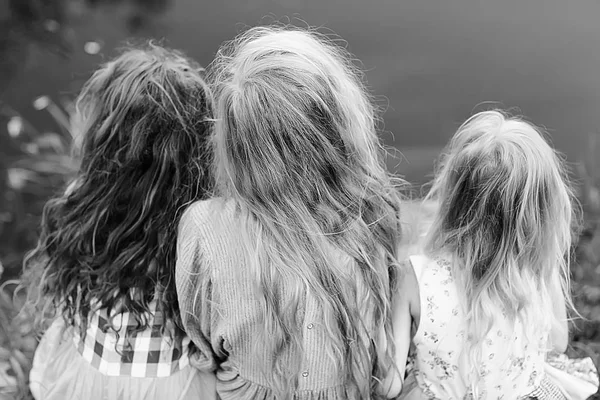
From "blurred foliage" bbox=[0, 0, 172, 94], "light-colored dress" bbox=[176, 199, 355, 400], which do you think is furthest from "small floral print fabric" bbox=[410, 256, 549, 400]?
"blurred foliage" bbox=[0, 0, 172, 94]

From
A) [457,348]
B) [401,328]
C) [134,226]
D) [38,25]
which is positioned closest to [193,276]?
[134,226]

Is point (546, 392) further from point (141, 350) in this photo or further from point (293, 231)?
point (141, 350)

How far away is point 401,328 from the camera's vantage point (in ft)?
4.68

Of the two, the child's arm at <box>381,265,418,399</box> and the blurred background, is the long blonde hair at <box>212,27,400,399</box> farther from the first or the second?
the blurred background

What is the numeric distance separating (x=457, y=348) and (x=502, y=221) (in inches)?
11.5

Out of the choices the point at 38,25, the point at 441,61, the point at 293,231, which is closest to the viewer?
the point at 293,231

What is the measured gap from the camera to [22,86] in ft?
9.05

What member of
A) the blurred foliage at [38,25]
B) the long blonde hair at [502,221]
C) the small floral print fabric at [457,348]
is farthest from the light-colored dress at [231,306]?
the blurred foliage at [38,25]

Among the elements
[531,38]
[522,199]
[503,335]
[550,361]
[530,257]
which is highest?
[531,38]

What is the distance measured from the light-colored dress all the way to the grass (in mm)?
483

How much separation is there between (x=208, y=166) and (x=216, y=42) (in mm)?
1061

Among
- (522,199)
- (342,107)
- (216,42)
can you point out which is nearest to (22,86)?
(216,42)

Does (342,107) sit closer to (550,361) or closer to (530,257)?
(530,257)

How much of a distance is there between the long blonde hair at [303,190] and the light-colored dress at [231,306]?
0.02 m
